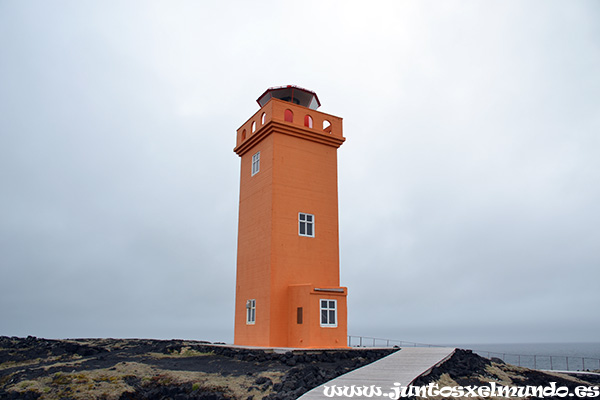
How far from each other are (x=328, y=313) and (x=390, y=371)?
663cm

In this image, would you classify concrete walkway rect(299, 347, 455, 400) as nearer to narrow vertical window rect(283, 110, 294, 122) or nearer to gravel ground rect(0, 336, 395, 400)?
gravel ground rect(0, 336, 395, 400)

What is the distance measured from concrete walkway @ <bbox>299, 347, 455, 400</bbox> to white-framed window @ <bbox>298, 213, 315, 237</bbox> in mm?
6897

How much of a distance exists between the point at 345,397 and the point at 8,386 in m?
10.2

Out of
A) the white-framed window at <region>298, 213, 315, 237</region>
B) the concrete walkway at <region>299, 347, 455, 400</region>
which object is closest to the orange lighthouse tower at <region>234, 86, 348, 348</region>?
the white-framed window at <region>298, 213, 315, 237</region>

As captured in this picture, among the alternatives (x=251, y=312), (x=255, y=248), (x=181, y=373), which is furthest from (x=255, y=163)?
(x=181, y=373)

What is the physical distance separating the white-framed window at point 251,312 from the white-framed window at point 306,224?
3.87 meters

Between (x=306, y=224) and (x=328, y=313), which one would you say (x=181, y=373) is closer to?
(x=328, y=313)

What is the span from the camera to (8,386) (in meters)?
13.6

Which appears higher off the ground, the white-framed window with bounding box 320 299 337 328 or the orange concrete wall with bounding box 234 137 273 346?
the orange concrete wall with bounding box 234 137 273 346

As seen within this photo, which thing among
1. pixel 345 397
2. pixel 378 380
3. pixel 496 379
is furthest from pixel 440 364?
pixel 345 397

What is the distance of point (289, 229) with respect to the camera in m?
21.1

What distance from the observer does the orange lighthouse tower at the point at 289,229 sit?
1972 cm

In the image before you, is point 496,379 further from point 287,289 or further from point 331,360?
point 287,289

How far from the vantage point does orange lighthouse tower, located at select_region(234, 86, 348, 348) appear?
19.7 metres
